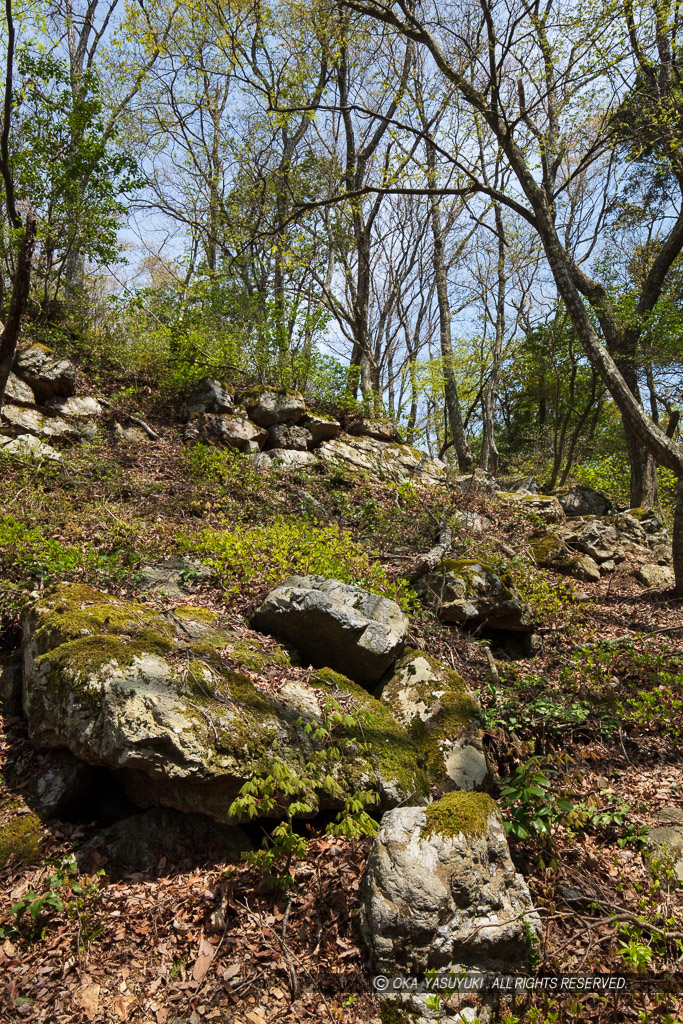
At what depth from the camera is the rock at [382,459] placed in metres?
11.2

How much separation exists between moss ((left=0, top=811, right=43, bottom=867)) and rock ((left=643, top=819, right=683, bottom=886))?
4.04 m

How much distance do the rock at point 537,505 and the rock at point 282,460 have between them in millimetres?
4022

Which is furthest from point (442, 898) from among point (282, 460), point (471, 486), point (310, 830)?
point (282, 460)

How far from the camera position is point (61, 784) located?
142 inches

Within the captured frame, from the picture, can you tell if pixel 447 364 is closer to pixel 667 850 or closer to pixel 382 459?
pixel 382 459

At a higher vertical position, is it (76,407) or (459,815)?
(76,407)

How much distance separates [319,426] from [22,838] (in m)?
9.36

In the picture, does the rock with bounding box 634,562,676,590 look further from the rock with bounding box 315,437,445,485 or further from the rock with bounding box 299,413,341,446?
the rock with bounding box 299,413,341,446

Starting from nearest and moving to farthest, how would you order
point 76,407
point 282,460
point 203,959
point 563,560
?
point 203,959 → point 563,560 → point 76,407 → point 282,460

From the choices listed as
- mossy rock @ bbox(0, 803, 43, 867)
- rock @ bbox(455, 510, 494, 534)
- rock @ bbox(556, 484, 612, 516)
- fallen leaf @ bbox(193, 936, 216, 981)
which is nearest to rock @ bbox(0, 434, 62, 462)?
mossy rock @ bbox(0, 803, 43, 867)

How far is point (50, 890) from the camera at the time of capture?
3.13 metres

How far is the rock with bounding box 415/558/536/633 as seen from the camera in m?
6.15

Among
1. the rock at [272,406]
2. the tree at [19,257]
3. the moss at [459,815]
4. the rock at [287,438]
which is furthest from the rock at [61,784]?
the rock at [272,406]

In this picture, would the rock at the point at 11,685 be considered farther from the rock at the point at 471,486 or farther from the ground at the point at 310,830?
the rock at the point at 471,486
